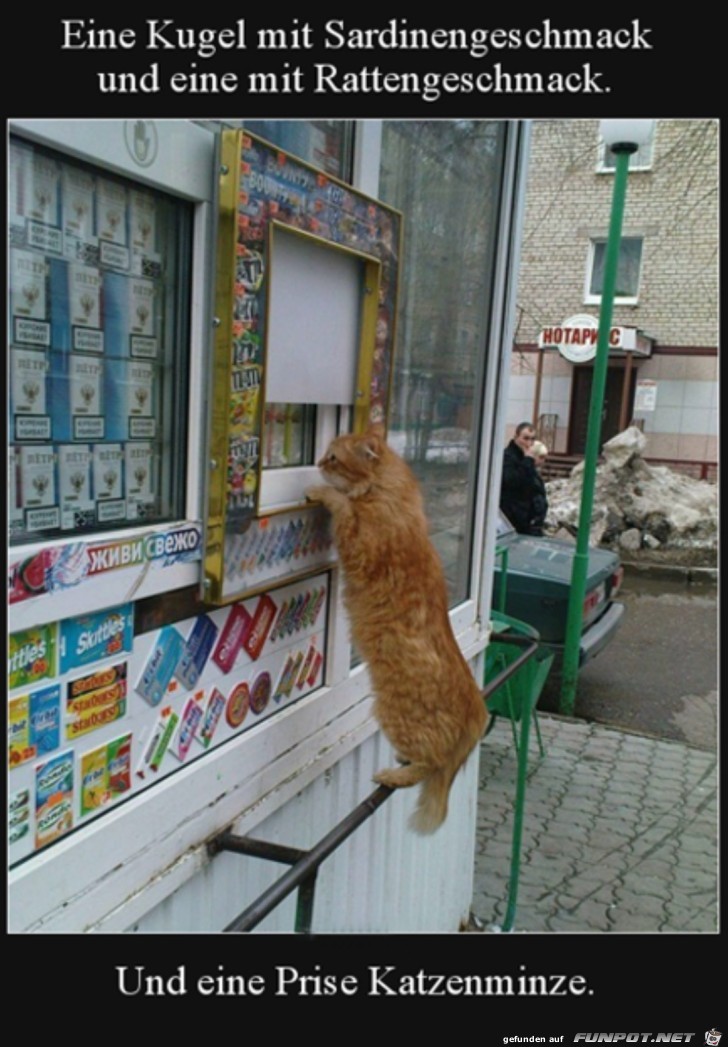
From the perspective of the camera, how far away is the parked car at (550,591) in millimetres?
6055

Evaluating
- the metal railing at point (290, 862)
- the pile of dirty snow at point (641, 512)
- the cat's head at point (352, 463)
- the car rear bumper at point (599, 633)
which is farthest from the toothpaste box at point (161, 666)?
the pile of dirty snow at point (641, 512)

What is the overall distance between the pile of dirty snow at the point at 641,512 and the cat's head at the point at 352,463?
10.2m

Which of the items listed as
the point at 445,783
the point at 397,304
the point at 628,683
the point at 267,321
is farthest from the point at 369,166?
the point at 628,683

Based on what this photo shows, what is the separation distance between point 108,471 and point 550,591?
496 centimetres

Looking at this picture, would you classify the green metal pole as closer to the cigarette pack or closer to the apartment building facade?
the cigarette pack

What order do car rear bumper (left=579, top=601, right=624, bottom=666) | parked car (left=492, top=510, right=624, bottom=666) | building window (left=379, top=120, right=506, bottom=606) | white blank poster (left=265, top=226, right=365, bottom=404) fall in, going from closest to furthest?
1. white blank poster (left=265, top=226, right=365, bottom=404)
2. building window (left=379, top=120, right=506, bottom=606)
3. parked car (left=492, top=510, right=624, bottom=666)
4. car rear bumper (left=579, top=601, right=624, bottom=666)

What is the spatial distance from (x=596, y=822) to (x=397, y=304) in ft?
12.1

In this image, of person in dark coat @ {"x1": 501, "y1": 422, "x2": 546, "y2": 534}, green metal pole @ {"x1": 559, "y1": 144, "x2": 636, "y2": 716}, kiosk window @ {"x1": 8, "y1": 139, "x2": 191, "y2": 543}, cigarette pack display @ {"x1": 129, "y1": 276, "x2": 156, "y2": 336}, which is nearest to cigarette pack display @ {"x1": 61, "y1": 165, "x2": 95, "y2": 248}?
kiosk window @ {"x1": 8, "y1": 139, "x2": 191, "y2": 543}

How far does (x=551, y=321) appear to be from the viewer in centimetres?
1692

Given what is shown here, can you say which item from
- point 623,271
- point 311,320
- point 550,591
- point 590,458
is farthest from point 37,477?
point 623,271

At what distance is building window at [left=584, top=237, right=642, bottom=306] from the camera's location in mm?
16266

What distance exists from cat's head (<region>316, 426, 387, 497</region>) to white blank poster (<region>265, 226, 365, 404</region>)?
0.12 m

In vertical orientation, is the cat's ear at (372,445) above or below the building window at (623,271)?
below

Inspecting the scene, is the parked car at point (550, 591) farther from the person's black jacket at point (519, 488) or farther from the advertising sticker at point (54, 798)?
the advertising sticker at point (54, 798)
